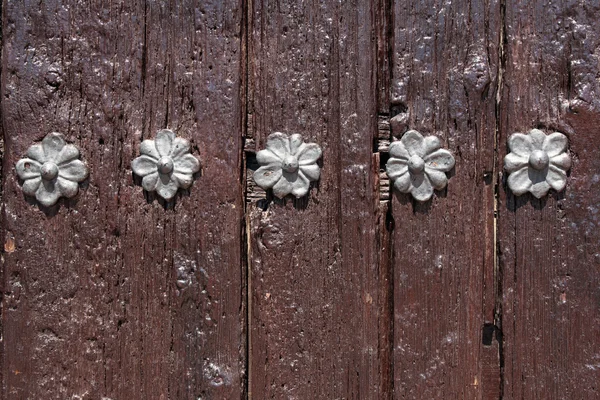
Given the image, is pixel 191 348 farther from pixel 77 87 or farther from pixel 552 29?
pixel 552 29

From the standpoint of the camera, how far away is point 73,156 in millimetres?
934

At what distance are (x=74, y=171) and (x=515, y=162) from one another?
0.80m

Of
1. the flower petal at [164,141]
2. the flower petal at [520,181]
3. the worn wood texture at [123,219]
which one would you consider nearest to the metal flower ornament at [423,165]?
the flower petal at [520,181]

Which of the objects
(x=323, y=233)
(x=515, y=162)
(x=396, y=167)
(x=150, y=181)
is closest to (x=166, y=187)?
(x=150, y=181)

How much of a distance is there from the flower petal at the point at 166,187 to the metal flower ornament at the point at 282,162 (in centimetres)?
15

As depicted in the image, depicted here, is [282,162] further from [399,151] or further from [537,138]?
[537,138]

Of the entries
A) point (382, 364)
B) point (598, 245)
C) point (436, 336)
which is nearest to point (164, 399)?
point (382, 364)

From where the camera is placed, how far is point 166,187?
3.07ft

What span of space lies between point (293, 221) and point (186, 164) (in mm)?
222

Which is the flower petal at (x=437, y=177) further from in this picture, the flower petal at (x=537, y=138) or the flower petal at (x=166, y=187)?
the flower petal at (x=166, y=187)

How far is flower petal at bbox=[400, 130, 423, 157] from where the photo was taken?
3.03ft

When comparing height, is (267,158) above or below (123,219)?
above

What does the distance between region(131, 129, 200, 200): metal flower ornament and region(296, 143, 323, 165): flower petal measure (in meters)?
0.19

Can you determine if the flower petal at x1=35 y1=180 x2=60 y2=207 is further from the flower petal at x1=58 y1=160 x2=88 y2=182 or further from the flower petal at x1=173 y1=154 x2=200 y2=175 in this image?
the flower petal at x1=173 y1=154 x2=200 y2=175
